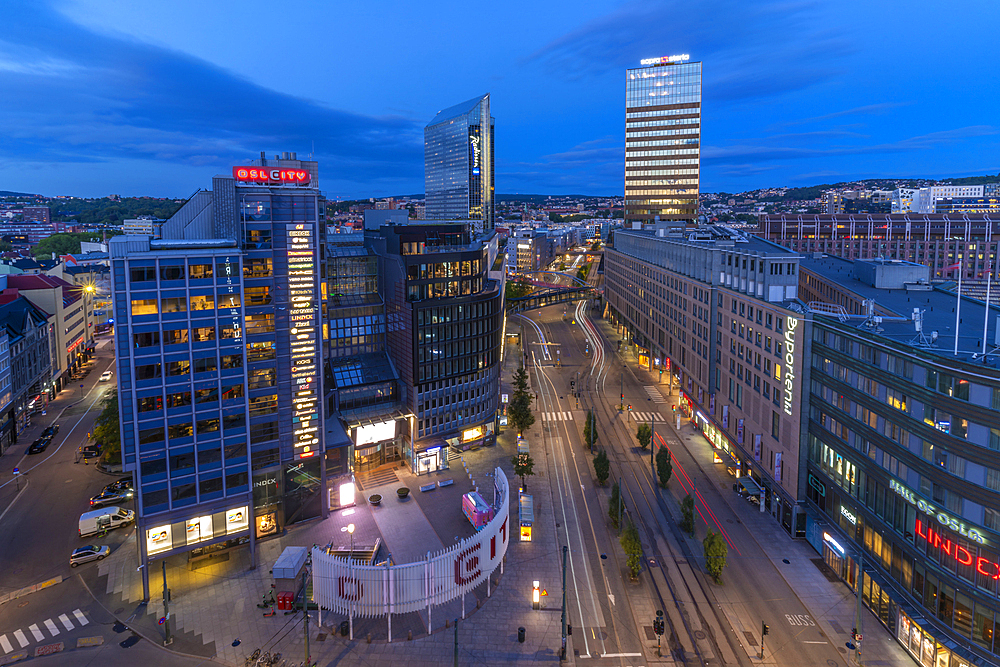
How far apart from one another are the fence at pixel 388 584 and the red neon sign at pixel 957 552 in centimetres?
3658

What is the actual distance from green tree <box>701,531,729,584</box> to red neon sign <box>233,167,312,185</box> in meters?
57.2

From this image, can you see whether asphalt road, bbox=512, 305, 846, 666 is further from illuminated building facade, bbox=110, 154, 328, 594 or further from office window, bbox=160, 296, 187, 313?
office window, bbox=160, 296, 187, 313

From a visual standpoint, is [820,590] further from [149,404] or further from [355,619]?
[149,404]

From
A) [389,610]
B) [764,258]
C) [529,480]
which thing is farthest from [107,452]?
[764,258]

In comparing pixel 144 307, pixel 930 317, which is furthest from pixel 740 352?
pixel 144 307

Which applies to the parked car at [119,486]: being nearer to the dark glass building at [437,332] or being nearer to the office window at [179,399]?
the office window at [179,399]

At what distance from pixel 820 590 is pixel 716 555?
9919 mm

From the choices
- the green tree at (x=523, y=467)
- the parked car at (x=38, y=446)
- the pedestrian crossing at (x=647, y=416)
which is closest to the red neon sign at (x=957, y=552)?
the green tree at (x=523, y=467)

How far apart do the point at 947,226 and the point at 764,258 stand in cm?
15955

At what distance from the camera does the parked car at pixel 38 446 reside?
266ft

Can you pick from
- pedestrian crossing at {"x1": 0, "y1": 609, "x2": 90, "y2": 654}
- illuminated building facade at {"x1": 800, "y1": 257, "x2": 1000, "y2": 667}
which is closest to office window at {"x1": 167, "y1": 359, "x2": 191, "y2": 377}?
pedestrian crossing at {"x1": 0, "y1": 609, "x2": 90, "y2": 654}

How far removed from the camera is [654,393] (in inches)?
4466

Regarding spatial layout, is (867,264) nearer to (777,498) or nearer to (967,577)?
(777,498)

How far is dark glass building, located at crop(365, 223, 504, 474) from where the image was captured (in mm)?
76938
